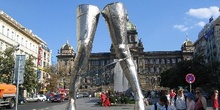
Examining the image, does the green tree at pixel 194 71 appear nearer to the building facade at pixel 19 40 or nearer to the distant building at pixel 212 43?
the distant building at pixel 212 43

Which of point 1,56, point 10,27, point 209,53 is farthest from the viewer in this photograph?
point 209,53

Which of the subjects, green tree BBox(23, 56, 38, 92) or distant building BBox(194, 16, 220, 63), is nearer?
green tree BBox(23, 56, 38, 92)

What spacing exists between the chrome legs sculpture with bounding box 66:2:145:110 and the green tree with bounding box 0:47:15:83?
38.3 m

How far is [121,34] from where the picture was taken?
14.6 feet

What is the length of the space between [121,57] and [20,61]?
6454 mm

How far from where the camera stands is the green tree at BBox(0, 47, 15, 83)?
40688 millimetres

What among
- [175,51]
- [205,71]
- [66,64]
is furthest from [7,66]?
→ [175,51]

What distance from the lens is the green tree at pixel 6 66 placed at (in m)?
40.7

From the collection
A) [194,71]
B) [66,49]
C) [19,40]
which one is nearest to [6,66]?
[19,40]

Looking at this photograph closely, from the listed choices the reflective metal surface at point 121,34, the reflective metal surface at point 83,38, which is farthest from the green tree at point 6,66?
the reflective metal surface at point 121,34

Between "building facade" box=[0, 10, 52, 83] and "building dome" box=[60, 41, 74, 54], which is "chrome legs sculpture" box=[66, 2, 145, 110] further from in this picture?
"building dome" box=[60, 41, 74, 54]

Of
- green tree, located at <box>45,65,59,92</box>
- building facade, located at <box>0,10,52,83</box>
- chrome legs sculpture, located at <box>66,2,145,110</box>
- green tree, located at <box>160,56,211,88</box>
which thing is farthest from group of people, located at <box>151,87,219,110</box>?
green tree, located at <box>45,65,59,92</box>

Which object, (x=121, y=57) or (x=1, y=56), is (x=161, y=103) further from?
Answer: (x=1, y=56)

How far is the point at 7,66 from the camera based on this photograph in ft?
133
